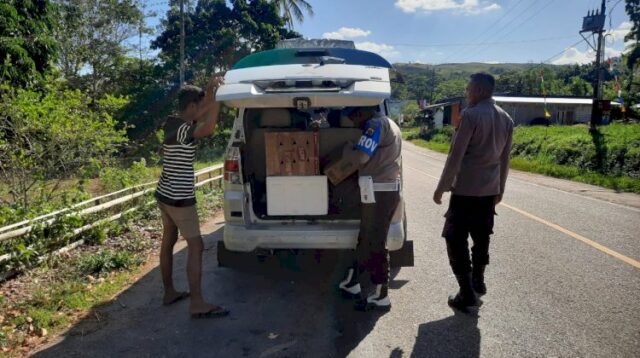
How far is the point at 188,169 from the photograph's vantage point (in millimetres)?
4191

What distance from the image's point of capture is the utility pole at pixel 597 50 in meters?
20.4

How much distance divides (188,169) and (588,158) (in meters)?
16.8

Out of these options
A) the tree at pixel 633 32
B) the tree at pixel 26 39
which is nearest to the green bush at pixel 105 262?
the tree at pixel 26 39

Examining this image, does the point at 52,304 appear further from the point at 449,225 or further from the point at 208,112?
the point at 449,225

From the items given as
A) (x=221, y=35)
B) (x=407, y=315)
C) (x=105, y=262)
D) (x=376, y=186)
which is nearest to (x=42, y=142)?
(x=105, y=262)

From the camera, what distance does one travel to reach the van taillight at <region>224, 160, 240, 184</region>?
4434mm

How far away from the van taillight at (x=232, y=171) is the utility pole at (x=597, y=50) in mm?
20091

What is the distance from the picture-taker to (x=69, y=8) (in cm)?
2706

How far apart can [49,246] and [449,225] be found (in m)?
4.60

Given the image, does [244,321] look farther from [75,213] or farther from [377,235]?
[75,213]

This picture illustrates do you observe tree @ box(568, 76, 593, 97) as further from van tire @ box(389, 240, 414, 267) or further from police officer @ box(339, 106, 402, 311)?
police officer @ box(339, 106, 402, 311)

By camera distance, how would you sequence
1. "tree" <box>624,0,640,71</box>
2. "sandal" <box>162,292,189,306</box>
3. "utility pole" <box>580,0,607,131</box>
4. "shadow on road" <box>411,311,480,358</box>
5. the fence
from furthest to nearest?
"tree" <box>624,0,640,71</box> < "utility pole" <box>580,0,607,131</box> < the fence < "sandal" <box>162,292,189,306</box> < "shadow on road" <box>411,311,480,358</box>

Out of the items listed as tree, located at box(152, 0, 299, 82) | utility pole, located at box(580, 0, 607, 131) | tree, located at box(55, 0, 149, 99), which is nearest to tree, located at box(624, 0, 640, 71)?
utility pole, located at box(580, 0, 607, 131)

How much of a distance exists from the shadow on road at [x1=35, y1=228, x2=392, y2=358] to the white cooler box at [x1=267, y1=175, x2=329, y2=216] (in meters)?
0.50
